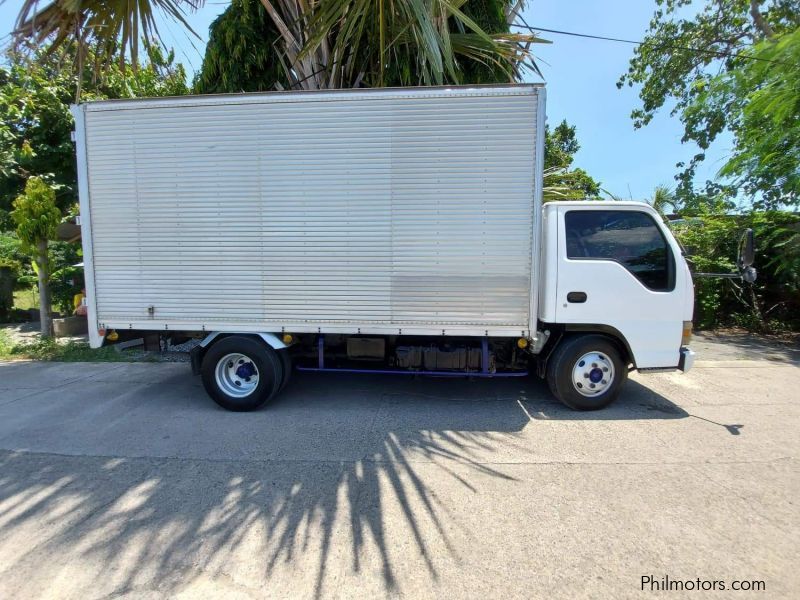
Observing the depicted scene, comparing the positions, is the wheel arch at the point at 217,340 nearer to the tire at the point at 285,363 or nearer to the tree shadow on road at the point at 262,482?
the tire at the point at 285,363

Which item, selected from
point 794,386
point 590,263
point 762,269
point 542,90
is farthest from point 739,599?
point 762,269

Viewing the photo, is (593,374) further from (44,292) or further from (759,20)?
(759,20)

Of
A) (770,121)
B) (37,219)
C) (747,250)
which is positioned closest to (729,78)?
(770,121)

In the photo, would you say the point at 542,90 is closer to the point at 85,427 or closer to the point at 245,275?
the point at 245,275

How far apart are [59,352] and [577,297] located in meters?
8.96

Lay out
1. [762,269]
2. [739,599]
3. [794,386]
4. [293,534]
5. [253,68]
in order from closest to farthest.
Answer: [739,599] < [293,534] < [794,386] < [253,68] < [762,269]

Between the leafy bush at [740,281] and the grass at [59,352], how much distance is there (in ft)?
37.3

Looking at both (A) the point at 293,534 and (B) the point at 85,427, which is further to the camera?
(B) the point at 85,427

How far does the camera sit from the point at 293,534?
108 inches

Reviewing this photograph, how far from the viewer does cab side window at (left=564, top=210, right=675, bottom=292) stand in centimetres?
466

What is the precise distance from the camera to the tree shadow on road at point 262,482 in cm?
249

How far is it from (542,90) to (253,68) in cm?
512

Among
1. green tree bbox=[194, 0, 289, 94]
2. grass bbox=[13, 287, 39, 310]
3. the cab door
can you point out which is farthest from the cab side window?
grass bbox=[13, 287, 39, 310]

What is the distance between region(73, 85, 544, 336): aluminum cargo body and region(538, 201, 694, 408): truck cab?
0.40m
